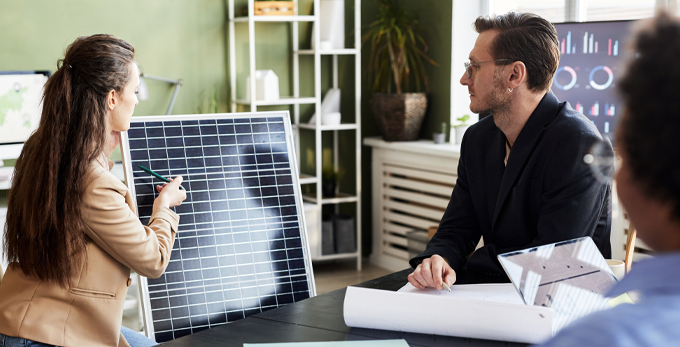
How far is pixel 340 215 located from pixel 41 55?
188 cm

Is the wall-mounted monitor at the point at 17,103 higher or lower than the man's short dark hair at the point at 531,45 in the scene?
lower

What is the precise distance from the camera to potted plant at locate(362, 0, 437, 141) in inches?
148

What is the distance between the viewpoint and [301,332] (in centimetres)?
113

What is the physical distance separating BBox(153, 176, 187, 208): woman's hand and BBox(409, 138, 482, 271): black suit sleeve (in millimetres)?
632

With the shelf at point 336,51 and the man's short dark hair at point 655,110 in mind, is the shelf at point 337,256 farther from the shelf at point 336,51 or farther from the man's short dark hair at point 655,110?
the man's short dark hair at point 655,110

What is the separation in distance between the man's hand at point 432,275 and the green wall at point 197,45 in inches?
98.9

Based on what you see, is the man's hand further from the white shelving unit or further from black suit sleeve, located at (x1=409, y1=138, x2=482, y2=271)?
the white shelving unit

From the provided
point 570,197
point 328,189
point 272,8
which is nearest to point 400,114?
point 328,189

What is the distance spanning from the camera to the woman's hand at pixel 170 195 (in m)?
1.57

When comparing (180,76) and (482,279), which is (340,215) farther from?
(482,279)

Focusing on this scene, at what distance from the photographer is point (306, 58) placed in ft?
13.1

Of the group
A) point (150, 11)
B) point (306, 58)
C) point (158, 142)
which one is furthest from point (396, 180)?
point (158, 142)

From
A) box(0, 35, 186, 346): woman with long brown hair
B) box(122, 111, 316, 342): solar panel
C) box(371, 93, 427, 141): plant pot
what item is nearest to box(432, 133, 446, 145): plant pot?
box(371, 93, 427, 141): plant pot

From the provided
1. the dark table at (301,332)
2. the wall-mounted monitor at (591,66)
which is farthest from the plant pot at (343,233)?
the dark table at (301,332)
